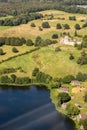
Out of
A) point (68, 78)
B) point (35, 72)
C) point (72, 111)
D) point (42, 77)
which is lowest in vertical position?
point (35, 72)

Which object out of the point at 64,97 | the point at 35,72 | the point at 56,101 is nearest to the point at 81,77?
the point at 56,101

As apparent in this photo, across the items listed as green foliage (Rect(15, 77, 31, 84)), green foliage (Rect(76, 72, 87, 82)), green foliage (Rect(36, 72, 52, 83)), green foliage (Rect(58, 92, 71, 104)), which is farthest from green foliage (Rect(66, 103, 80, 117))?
green foliage (Rect(15, 77, 31, 84))

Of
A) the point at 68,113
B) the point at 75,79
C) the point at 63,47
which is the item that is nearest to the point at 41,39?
the point at 63,47

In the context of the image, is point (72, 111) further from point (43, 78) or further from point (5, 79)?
point (5, 79)

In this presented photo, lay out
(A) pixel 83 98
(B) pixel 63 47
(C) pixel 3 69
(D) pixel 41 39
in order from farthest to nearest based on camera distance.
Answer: (D) pixel 41 39
(B) pixel 63 47
(C) pixel 3 69
(A) pixel 83 98

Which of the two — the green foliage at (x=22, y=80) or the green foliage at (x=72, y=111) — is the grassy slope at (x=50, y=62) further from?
the green foliage at (x=72, y=111)

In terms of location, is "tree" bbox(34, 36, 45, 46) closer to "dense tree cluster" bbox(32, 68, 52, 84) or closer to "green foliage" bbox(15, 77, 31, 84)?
"dense tree cluster" bbox(32, 68, 52, 84)

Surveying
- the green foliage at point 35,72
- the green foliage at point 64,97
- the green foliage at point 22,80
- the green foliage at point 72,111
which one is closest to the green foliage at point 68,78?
the green foliage at point 22,80

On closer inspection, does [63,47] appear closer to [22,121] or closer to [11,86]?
[11,86]
